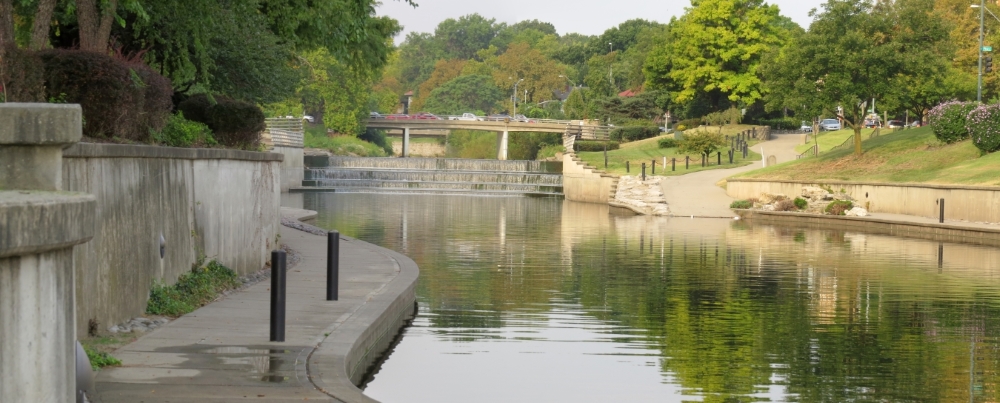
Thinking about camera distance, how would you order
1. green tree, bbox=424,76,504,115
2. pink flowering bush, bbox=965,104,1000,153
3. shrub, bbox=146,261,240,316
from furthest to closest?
green tree, bbox=424,76,504,115 → pink flowering bush, bbox=965,104,1000,153 → shrub, bbox=146,261,240,316

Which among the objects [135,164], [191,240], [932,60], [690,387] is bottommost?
[690,387]

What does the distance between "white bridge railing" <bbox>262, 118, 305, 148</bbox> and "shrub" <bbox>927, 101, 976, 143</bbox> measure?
123 ft

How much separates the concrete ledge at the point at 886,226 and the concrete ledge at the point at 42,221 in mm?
28866

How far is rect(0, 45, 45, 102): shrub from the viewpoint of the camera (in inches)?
435

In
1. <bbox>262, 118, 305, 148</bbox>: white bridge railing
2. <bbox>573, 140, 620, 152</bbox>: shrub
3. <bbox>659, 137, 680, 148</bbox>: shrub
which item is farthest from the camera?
<bbox>573, 140, 620, 152</bbox>: shrub

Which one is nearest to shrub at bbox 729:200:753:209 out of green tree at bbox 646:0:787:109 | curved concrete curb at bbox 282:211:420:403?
curved concrete curb at bbox 282:211:420:403

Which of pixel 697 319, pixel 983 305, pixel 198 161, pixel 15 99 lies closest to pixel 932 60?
pixel 983 305

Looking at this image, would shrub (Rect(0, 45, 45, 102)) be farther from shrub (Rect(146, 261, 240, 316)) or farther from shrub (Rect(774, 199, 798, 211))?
shrub (Rect(774, 199, 798, 211))

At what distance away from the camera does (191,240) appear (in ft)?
47.4

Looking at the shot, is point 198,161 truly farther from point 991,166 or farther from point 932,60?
point 932,60

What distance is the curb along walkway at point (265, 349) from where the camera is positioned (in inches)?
346

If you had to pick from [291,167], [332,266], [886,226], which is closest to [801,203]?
[886,226]

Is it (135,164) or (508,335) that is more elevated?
(135,164)

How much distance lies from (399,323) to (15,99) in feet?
18.5
